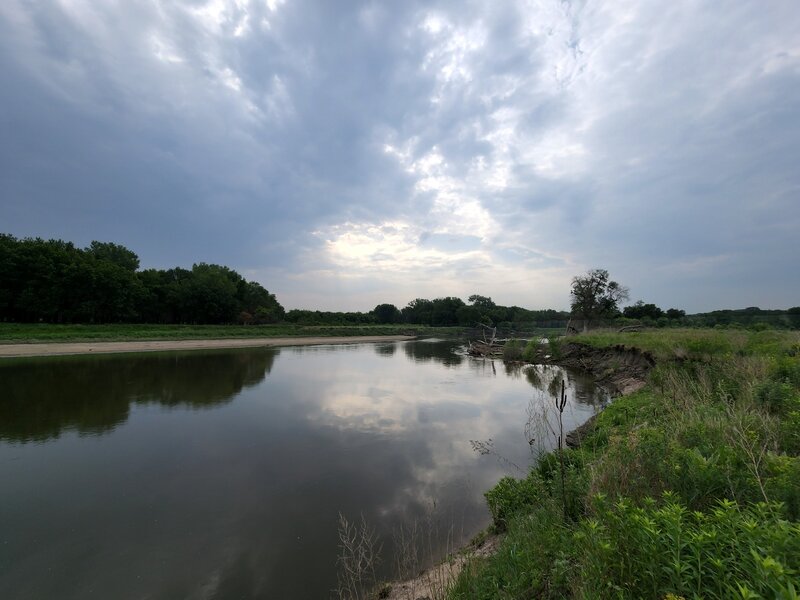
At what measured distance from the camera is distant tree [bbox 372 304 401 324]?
146750mm

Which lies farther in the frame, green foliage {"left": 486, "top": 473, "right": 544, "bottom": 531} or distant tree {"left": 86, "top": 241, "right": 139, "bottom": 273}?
distant tree {"left": 86, "top": 241, "right": 139, "bottom": 273}

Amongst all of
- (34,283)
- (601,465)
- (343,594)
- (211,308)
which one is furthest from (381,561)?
(211,308)

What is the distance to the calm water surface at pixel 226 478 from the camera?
17.2 ft

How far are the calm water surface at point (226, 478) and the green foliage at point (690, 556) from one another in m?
3.98

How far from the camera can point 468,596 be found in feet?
11.7

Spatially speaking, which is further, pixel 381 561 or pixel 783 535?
pixel 381 561

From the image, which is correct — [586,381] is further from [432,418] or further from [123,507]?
[123,507]

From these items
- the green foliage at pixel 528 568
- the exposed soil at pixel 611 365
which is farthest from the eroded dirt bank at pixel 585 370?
the green foliage at pixel 528 568

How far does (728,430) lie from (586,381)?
60.3ft

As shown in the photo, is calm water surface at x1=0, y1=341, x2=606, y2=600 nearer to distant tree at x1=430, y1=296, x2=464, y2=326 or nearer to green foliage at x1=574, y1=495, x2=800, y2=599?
green foliage at x1=574, y1=495, x2=800, y2=599

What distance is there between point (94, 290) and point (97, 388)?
43.9m

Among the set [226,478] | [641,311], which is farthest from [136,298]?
[641,311]

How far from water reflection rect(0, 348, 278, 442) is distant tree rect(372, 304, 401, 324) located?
388 ft

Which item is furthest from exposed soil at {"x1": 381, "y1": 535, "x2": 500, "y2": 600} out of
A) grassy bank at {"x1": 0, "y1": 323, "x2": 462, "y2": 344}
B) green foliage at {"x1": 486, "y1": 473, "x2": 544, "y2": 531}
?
grassy bank at {"x1": 0, "y1": 323, "x2": 462, "y2": 344}
